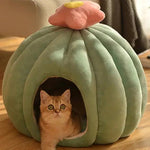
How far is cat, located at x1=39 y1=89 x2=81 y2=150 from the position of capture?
62.2 inches

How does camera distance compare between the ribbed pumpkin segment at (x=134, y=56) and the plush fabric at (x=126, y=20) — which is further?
the plush fabric at (x=126, y=20)

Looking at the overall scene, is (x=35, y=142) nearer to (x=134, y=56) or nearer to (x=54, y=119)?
(x=54, y=119)

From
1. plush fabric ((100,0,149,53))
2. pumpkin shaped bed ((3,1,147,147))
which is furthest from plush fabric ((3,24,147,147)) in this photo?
plush fabric ((100,0,149,53))

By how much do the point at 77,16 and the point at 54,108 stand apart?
1.35 feet

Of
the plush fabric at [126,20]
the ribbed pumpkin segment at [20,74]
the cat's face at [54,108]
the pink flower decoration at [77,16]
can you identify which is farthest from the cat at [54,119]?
the plush fabric at [126,20]

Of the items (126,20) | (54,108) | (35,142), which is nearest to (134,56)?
(54,108)

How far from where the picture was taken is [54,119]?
1584mm

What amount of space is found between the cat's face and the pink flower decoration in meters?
0.31

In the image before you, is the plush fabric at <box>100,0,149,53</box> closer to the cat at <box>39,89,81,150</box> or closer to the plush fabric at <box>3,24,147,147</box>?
the plush fabric at <box>3,24,147,147</box>

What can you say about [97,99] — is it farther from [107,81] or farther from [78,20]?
[78,20]

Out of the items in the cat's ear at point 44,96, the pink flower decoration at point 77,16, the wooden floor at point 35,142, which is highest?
the pink flower decoration at point 77,16

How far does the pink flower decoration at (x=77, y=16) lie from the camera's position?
64.2 inches

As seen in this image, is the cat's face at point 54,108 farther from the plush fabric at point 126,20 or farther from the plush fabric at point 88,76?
the plush fabric at point 126,20

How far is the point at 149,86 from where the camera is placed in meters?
2.32
